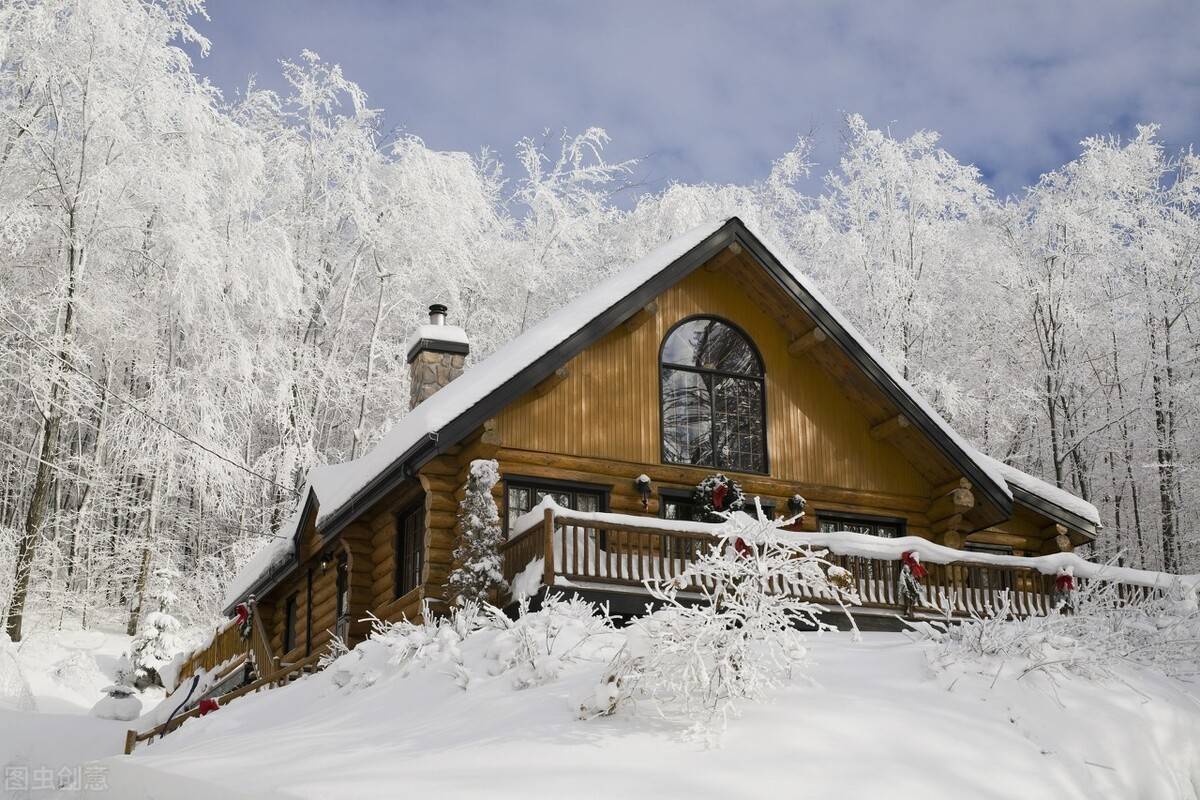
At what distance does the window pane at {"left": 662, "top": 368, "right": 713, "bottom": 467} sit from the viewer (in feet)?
54.9

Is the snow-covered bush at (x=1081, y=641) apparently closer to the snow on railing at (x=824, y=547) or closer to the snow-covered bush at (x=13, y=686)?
the snow on railing at (x=824, y=547)

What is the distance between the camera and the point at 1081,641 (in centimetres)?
945

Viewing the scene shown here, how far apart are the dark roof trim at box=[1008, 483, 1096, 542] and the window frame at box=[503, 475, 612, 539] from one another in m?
6.26

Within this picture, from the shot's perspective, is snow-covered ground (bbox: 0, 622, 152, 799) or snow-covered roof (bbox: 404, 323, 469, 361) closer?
snow-covered ground (bbox: 0, 622, 152, 799)

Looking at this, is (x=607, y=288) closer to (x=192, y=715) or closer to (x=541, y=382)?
(x=541, y=382)

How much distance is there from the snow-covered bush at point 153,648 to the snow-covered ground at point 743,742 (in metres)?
16.6

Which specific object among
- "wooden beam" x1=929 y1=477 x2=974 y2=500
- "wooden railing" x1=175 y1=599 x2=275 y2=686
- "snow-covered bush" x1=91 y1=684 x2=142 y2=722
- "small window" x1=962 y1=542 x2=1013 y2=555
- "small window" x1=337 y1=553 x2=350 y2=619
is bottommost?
"snow-covered bush" x1=91 y1=684 x2=142 y2=722

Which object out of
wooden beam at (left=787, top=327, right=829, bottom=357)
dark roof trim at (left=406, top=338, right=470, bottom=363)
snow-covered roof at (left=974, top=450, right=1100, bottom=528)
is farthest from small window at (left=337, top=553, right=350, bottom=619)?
snow-covered roof at (left=974, top=450, right=1100, bottom=528)

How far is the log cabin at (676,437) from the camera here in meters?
15.4

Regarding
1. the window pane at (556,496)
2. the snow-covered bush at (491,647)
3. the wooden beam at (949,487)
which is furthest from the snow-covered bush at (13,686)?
the wooden beam at (949,487)

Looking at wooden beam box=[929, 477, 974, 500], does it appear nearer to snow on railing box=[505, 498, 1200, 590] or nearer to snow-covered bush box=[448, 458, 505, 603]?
snow on railing box=[505, 498, 1200, 590]

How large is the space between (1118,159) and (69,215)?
78.1 ft

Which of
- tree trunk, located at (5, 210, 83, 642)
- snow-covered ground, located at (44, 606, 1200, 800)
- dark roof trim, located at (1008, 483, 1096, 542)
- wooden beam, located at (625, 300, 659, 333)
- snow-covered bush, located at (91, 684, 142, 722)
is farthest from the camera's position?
tree trunk, located at (5, 210, 83, 642)

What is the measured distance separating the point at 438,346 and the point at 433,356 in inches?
6.8
